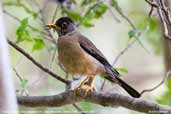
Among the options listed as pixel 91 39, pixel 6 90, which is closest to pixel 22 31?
pixel 6 90

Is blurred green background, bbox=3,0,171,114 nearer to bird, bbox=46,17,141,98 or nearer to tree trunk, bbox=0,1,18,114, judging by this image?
bird, bbox=46,17,141,98

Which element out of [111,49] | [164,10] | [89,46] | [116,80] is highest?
[164,10]

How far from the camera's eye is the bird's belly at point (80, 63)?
7.92 feet

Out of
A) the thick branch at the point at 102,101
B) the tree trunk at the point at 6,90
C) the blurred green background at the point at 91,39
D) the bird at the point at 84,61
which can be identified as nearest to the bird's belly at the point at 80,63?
the bird at the point at 84,61

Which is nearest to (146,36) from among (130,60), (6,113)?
(130,60)

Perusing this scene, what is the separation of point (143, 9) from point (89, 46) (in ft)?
4.99

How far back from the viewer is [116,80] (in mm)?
2354

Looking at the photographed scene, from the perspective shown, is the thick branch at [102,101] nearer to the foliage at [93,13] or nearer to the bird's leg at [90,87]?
the bird's leg at [90,87]

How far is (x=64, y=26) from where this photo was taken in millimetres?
2799

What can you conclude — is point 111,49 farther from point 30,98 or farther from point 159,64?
point 30,98

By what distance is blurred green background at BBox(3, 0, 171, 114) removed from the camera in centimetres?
250

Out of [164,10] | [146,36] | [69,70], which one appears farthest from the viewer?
[146,36]

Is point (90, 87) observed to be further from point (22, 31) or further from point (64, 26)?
point (64, 26)

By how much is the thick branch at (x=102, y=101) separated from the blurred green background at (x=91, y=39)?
0.13 meters
